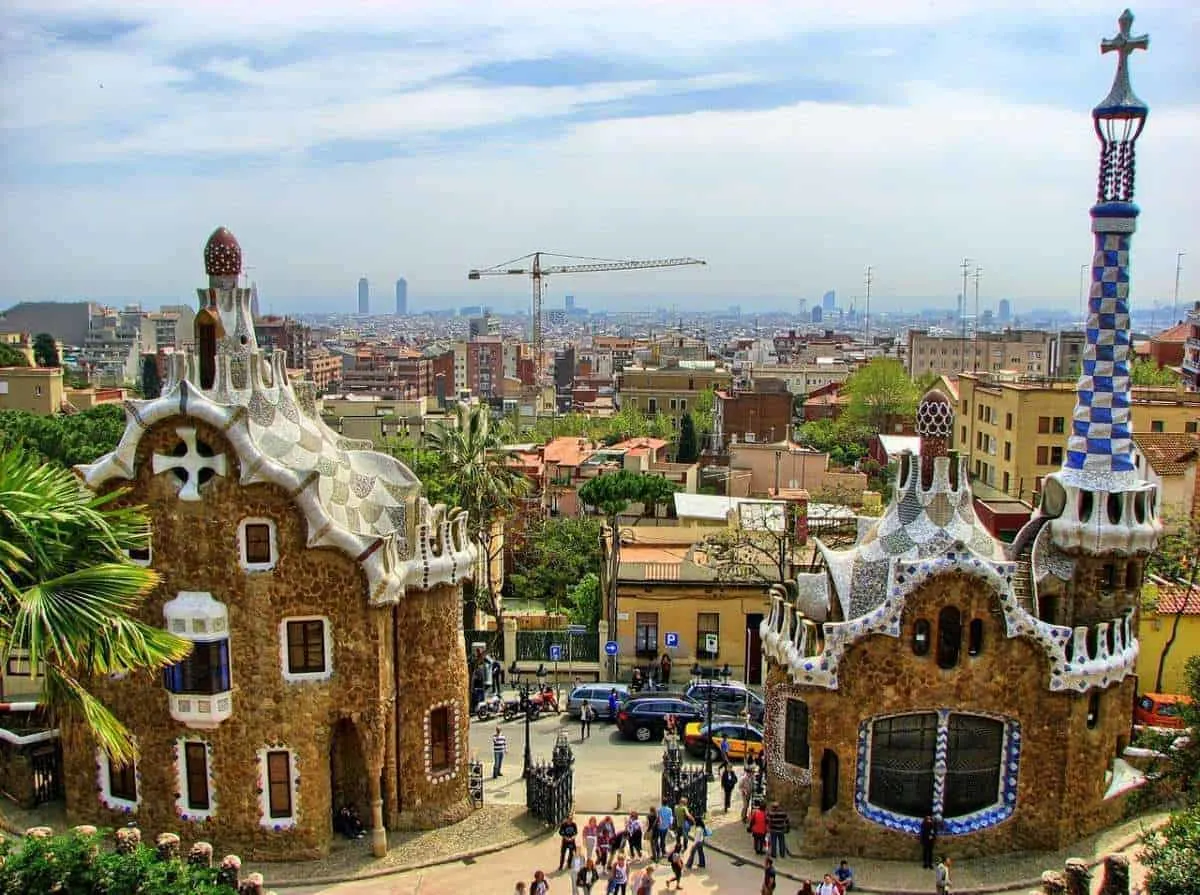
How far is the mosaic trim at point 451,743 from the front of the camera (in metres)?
27.7

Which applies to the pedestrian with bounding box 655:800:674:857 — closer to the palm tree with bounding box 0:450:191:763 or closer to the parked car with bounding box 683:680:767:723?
the parked car with bounding box 683:680:767:723

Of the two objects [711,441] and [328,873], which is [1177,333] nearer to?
[711,441]

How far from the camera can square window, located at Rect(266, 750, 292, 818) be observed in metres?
26.2

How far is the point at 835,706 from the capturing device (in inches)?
1005

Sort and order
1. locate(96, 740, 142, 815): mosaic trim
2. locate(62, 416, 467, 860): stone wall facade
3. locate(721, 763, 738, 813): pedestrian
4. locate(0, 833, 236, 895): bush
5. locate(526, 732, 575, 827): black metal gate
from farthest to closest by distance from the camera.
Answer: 1. locate(721, 763, 738, 813): pedestrian
2. locate(526, 732, 575, 827): black metal gate
3. locate(96, 740, 142, 815): mosaic trim
4. locate(62, 416, 467, 860): stone wall facade
5. locate(0, 833, 236, 895): bush

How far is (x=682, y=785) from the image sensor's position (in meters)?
27.6

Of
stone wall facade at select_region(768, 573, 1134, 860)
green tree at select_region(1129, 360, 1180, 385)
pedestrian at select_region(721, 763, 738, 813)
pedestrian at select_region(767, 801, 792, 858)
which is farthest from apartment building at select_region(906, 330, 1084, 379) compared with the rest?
pedestrian at select_region(767, 801, 792, 858)

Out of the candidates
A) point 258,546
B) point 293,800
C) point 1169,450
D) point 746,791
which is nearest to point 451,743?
point 293,800

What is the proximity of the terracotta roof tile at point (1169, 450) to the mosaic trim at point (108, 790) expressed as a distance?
40343mm

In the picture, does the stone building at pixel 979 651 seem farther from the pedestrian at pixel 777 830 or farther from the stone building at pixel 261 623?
the stone building at pixel 261 623

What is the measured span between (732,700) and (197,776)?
1499cm

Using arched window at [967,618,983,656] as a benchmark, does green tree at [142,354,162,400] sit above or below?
below

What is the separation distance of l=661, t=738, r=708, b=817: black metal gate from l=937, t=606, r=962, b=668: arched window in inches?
249

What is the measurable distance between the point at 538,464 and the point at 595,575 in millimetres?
23618
